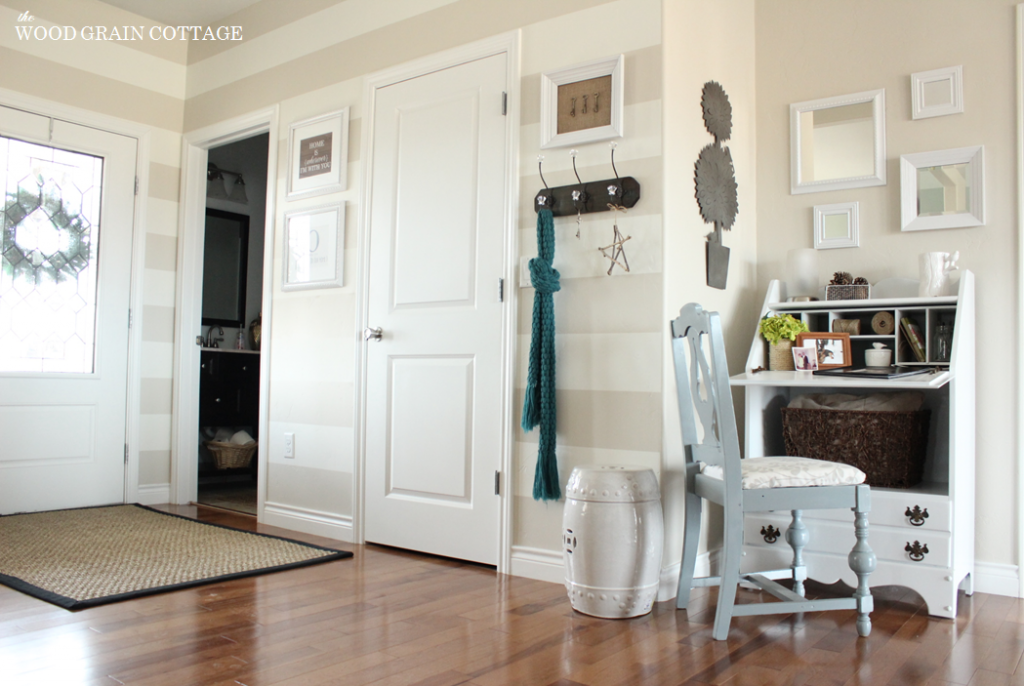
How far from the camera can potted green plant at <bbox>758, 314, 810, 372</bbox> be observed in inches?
110

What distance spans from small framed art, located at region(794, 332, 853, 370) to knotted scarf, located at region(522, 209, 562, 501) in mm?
934

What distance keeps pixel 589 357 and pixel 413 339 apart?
0.82 m

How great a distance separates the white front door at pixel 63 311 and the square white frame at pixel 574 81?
2.67 m

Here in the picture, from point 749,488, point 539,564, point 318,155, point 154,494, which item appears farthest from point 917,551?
point 154,494

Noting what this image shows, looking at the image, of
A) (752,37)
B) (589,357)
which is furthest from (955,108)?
(589,357)

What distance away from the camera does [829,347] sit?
2750 millimetres

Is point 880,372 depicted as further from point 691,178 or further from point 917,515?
point 691,178

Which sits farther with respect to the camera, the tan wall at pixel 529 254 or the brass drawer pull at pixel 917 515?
the tan wall at pixel 529 254

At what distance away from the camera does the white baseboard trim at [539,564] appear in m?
2.67

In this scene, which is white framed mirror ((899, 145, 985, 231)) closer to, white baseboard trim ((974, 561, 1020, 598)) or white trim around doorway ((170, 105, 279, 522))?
white baseboard trim ((974, 561, 1020, 598))

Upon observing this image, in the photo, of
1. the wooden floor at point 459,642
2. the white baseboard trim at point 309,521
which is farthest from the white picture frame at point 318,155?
the wooden floor at point 459,642

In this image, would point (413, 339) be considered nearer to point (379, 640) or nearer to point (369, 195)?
point (369, 195)

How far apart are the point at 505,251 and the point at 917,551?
1.70m

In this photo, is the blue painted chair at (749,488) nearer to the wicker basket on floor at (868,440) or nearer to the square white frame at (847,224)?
the wicker basket on floor at (868,440)
